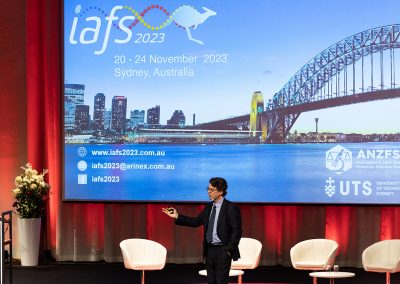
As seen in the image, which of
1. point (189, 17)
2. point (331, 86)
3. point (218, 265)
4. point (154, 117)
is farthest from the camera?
point (154, 117)

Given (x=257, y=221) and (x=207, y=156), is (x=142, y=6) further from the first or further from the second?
(x=257, y=221)

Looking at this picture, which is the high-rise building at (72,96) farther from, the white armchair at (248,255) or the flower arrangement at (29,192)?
the white armchair at (248,255)

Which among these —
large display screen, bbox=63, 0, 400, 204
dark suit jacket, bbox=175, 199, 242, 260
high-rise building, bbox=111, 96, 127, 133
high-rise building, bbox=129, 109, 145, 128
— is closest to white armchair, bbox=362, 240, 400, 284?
large display screen, bbox=63, 0, 400, 204

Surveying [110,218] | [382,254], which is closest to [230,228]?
[382,254]

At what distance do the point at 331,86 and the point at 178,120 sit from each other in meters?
2.05

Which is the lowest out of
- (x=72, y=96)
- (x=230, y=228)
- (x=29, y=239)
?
(x=29, y=239)

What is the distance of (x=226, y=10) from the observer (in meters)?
10.6

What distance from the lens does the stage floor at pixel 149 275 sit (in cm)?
980

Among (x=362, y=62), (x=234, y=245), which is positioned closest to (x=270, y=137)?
(x=362, y=62)

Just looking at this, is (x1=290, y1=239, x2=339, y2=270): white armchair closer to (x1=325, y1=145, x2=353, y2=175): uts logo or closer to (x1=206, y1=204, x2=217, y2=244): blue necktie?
(x1=325, y1=145, x2=353, y2=175): uts logo

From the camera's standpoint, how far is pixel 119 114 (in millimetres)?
10977

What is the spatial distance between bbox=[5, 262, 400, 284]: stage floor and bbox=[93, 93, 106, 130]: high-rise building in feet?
6.26

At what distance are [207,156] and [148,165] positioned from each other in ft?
2.62

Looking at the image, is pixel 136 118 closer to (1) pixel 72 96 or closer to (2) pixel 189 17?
(1) pixel 72 96
